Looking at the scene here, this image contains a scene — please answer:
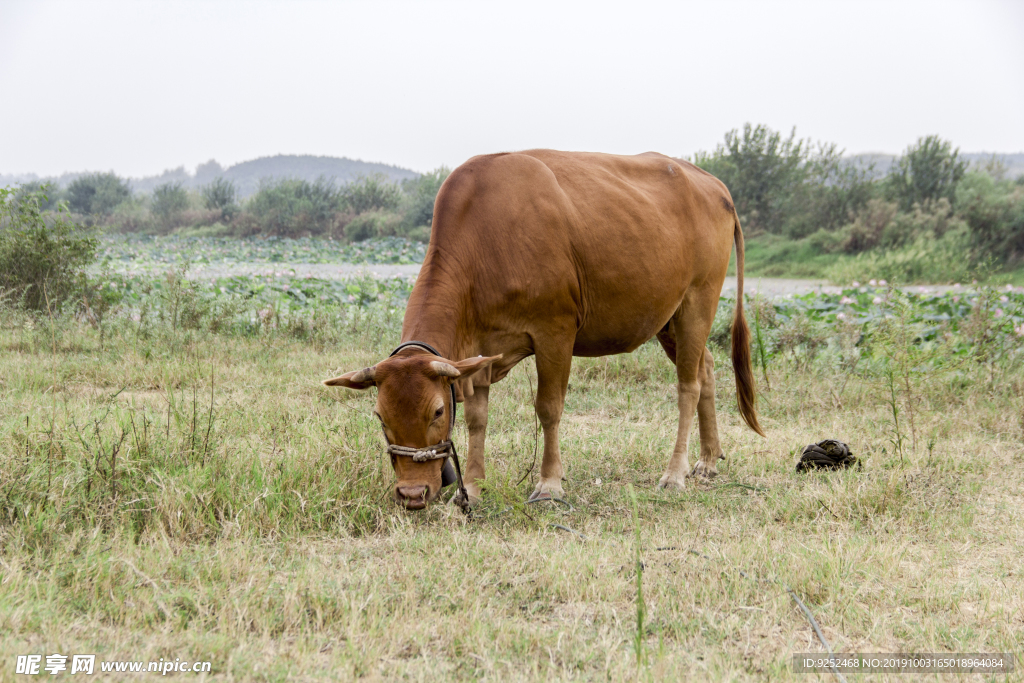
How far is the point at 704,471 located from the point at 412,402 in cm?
248

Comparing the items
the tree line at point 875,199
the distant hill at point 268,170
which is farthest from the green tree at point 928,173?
the distant hill at point 268,170

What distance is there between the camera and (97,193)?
35469 mm

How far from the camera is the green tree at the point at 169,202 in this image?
3308 cm

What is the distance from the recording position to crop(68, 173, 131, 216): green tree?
35.2 m

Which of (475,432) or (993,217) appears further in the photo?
(993,217)

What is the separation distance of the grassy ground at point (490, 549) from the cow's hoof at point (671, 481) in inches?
4.0

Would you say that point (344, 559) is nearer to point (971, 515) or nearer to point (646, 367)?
point (971, 515)

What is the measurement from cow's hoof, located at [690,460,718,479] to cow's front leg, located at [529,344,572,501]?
1.14 metres

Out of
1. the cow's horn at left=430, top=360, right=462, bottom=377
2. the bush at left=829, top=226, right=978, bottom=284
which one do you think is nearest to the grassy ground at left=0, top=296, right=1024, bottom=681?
the cow's horn at left=430, top=360, right=462, bottom=377

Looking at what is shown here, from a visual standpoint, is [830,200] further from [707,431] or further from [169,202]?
[169,202]

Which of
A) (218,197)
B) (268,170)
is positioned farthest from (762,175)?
(268,170)

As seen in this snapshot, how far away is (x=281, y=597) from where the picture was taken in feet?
8.94

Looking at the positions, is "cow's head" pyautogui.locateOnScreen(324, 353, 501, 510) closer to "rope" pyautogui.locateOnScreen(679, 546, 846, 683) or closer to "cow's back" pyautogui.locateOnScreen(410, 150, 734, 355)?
"cow's back" pyautogui.locateOnScreen(410, 150, 734, 355)

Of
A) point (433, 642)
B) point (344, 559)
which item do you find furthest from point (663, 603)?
point (344, 559)
